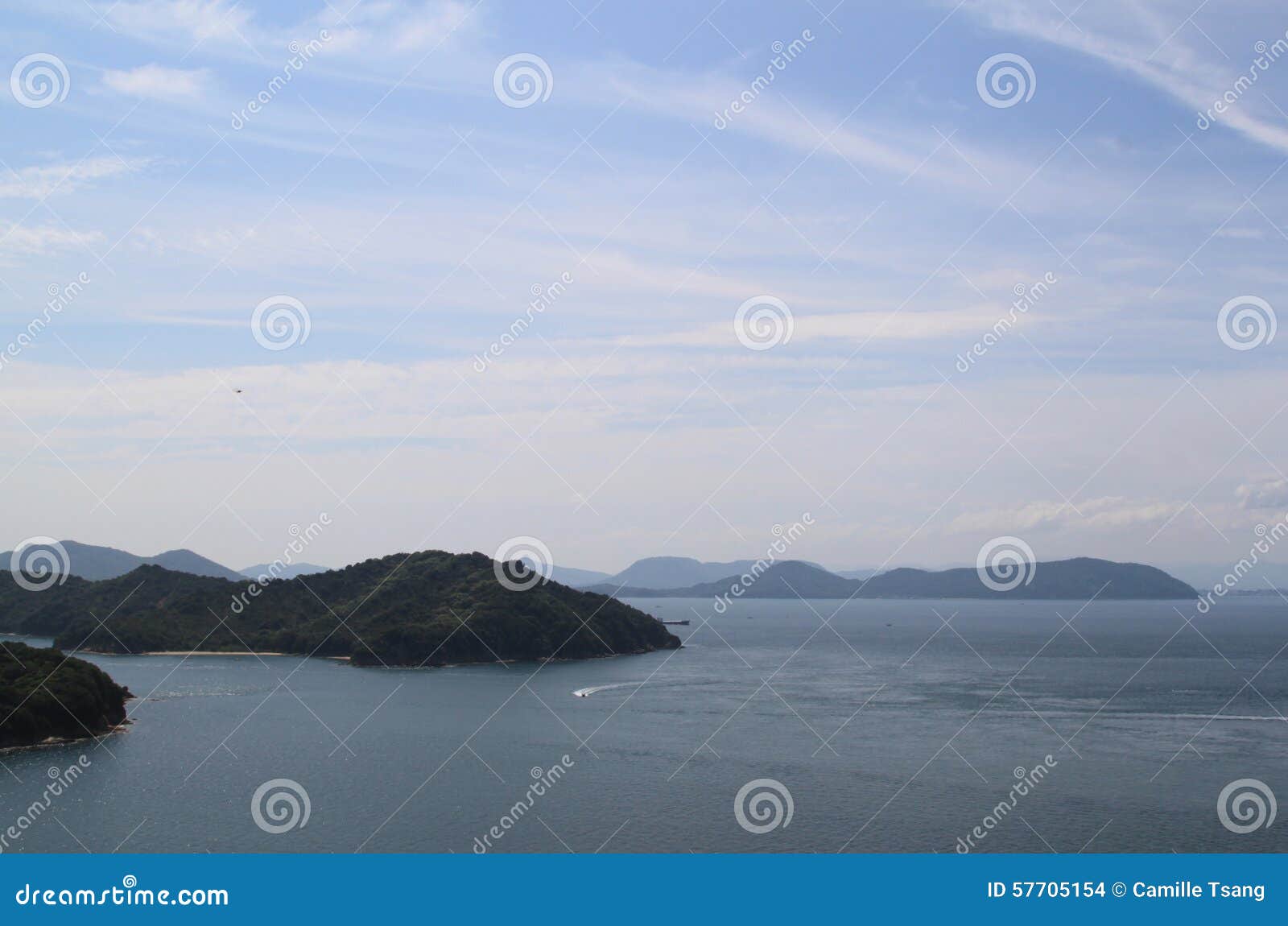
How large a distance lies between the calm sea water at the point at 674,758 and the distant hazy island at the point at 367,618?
12383 mm

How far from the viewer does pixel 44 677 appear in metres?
49.7

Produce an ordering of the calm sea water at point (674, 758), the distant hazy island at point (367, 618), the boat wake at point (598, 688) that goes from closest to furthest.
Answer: the calm sea water at point (674, 758)
the boat wake at point (598, 688)
the distant hazy island at point (367, 618)

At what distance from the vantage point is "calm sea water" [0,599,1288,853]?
33469 millimetres

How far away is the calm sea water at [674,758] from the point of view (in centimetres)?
3347

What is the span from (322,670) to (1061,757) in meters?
66.6

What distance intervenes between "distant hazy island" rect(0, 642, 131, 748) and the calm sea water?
1.46 m

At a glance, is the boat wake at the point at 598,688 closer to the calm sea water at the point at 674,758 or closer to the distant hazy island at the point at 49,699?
the calm sea water at the point at 674,758

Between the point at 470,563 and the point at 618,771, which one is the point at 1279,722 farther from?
the point at 470,563

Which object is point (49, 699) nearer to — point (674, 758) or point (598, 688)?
point (674, 758)

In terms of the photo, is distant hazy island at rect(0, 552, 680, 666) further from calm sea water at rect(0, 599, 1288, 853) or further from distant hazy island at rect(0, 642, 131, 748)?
distant hazy island at rect(0, 642, 131, 748)

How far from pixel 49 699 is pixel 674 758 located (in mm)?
30595

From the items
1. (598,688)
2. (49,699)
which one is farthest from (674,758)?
(49,699)

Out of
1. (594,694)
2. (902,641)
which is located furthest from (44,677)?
(902,641)

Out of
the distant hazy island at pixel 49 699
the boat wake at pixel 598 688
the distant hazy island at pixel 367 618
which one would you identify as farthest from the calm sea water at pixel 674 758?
the distant hazy island at pixel 367 618
